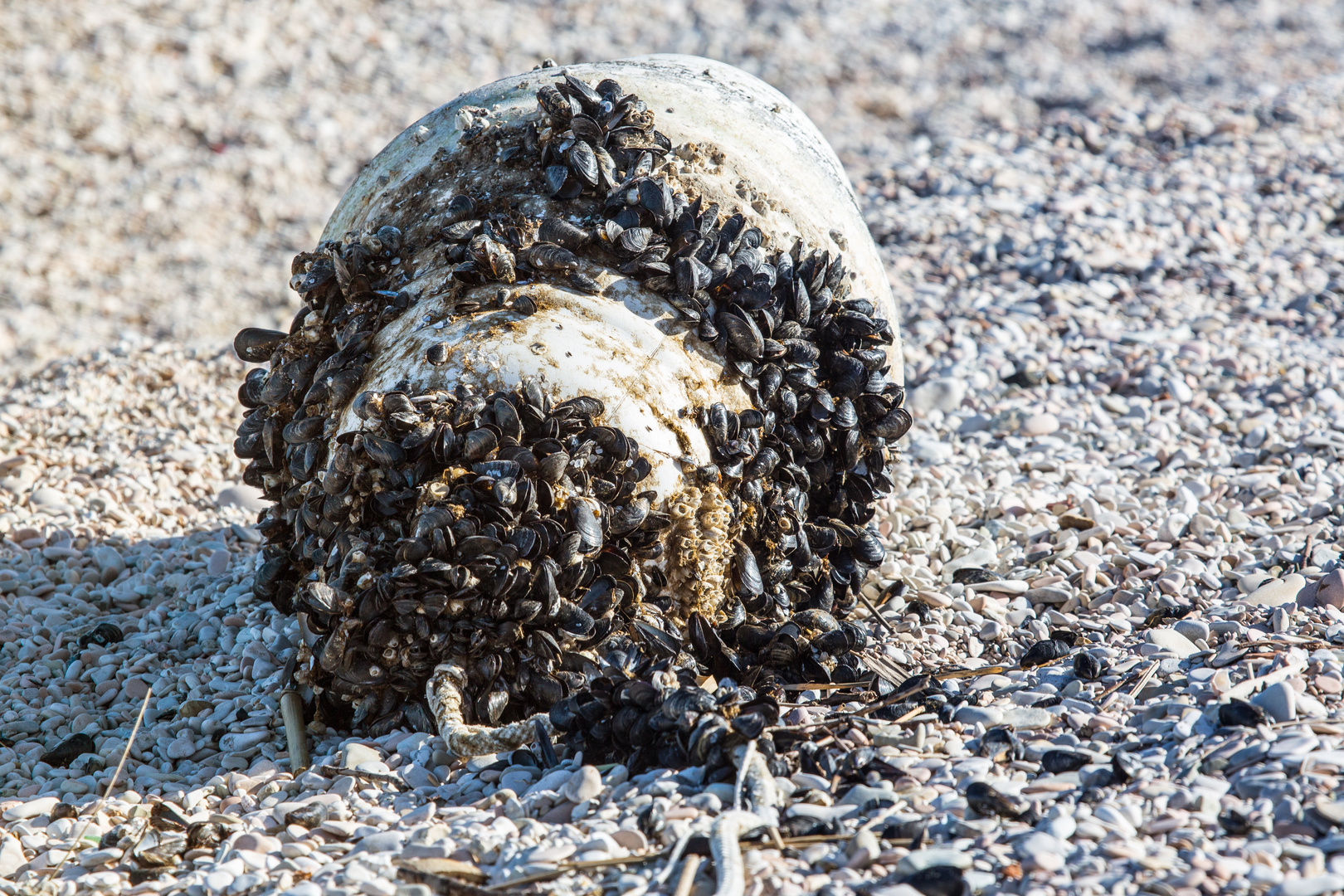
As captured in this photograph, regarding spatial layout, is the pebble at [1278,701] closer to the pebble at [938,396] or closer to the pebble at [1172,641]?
the pebble at [1172,641]

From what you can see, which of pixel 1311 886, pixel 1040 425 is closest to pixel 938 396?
pixel 1040 425

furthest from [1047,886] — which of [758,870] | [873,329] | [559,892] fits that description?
[873,329]

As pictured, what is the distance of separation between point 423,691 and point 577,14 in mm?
10514

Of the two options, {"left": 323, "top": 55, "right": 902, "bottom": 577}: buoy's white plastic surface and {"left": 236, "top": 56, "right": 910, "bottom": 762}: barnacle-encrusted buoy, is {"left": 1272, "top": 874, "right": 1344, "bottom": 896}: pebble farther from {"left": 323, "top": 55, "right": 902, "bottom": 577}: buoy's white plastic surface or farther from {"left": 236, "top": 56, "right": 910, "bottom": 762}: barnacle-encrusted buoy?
{"left": 323, "top": 55, "right": 902, "bottom": 577}: buoy's white plastic surface

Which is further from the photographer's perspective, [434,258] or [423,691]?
[434,258]

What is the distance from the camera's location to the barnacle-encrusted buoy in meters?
3.28

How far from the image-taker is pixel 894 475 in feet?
17.4

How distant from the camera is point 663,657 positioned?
3414mm

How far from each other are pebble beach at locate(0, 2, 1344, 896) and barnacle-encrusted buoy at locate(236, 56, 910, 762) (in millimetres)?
269

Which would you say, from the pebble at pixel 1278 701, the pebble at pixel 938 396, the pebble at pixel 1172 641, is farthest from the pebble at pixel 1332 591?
the pebble at pixel 938 396

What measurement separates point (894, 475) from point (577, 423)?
234 cm

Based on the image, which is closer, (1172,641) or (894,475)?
(1172,641)

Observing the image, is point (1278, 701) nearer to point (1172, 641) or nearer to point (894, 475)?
point (1172, 641)

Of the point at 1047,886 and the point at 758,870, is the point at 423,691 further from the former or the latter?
the point at 1047,886
